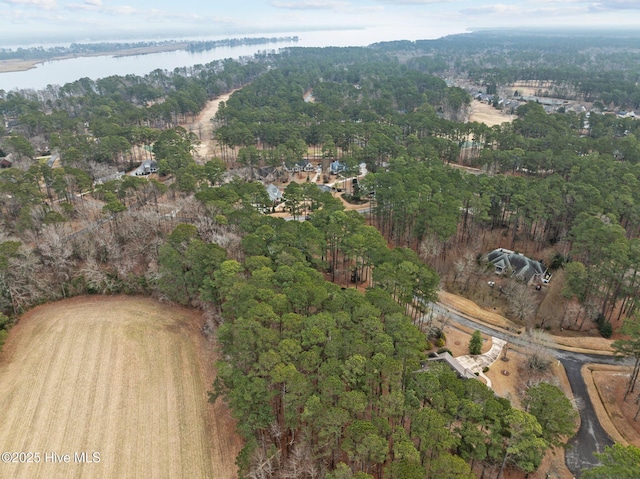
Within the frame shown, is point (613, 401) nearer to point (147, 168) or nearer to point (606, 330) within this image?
point (606, 330)

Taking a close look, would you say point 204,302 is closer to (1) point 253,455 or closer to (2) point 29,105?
(1) point 253,455

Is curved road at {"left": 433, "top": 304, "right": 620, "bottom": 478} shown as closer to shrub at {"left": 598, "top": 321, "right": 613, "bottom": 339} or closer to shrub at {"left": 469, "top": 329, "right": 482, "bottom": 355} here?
shrub at {"left": 598, "top": 321, "right": 613, "bottom": 339}

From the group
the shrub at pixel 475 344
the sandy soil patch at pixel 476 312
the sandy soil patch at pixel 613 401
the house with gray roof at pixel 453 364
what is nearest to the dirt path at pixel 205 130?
the sandy soil patch at pixel 476 312

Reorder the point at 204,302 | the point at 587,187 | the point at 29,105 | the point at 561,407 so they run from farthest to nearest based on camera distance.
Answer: the point at 29,105 → the point at 587,187 → the point at 204,302 → the point at 561,407

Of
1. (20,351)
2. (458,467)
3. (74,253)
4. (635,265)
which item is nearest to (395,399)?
(458,467)

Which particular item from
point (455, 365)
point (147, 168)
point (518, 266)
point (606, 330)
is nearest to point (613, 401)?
point (606, 330)

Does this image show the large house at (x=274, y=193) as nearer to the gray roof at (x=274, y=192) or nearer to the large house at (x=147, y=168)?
the gray roof at (x=274, y=192)
